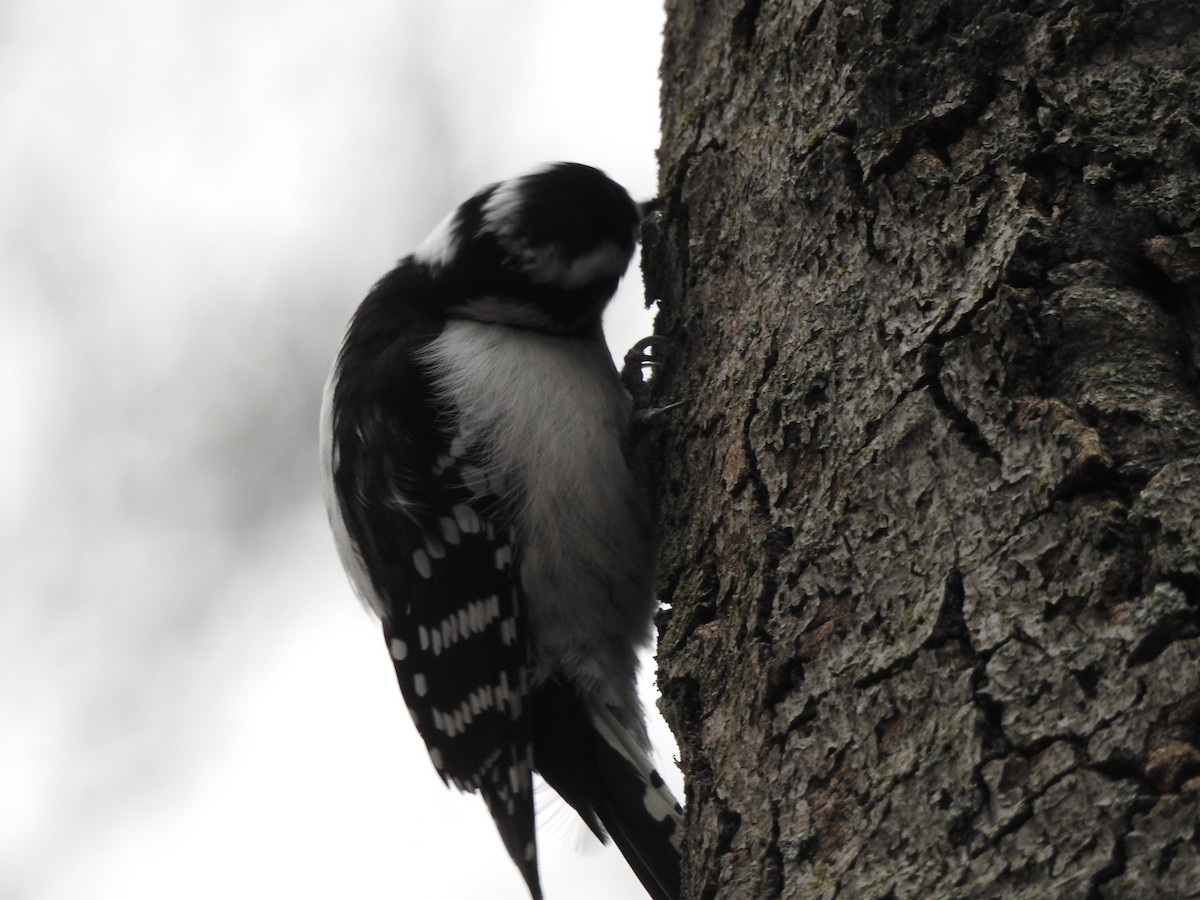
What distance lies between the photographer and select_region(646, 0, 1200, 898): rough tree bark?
120 centimetres

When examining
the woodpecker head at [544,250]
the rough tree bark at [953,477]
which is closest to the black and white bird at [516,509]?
the woodpecker head at [544,250]

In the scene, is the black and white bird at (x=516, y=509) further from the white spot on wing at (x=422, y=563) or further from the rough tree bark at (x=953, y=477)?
the rough tree bark at (x=953, y=477)

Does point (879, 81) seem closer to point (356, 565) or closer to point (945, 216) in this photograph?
point (945, 216)

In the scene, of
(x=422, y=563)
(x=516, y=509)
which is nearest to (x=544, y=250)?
(x=516, y=509)

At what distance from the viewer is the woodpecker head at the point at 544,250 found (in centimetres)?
256

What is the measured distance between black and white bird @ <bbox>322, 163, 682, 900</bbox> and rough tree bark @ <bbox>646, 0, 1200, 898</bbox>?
0.54 m

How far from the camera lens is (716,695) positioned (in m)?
1.69

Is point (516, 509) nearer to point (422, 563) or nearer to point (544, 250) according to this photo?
point (422, 563)

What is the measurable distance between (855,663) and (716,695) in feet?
0.95

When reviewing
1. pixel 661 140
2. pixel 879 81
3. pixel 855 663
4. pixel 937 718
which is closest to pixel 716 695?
pixel 855 663

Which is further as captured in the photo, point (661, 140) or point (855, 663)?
point (661, 140)

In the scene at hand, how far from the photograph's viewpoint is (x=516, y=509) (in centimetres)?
257

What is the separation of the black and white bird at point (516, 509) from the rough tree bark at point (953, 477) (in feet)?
1.79

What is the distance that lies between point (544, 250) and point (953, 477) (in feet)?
4.26
